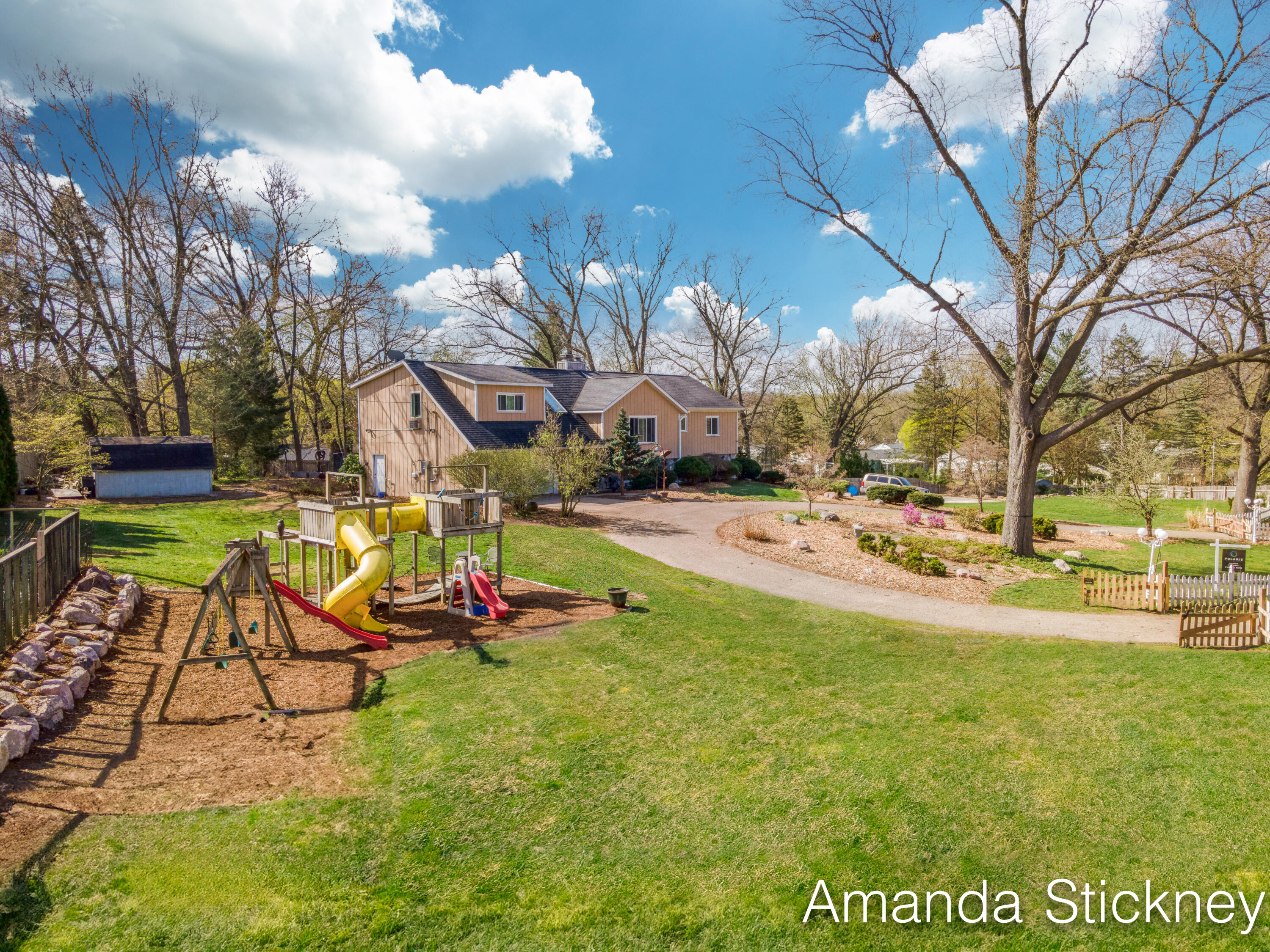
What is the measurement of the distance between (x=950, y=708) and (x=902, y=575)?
9425mm

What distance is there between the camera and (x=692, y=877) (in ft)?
16.2

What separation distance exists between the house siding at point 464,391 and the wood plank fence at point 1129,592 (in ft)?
74.9

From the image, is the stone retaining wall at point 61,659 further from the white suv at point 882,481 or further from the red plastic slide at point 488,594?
the white suv at point 882,481

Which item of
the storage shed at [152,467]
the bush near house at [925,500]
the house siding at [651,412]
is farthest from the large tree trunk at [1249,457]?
the storage shed at [152,467]

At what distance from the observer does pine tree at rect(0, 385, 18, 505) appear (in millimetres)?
14664

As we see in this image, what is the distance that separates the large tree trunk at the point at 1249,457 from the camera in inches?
1008

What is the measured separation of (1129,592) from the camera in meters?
14.3

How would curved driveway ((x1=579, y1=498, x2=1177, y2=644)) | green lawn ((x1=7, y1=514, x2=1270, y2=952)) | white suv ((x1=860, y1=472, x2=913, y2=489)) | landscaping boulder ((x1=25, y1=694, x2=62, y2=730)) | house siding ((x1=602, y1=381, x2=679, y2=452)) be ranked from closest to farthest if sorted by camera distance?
green lawn ((x1=7, y1=514, x2=1270, y2=952)), landscaping boulder ((x1=25, y1=694, x2=62, y2=730)), curved driveway ((x1=579, y1=498, x2=1177, y2=644)), house siding ((x1=602, y1=381, x2=679, y2=452)), white suv ((x1=860, y1=472, x2=913, y2=489))

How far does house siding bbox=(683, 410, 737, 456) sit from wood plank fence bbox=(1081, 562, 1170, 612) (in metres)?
25.6

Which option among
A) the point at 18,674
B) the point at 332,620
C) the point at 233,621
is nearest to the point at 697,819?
the point at 233,621

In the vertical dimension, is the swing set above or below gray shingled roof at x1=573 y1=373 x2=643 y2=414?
below

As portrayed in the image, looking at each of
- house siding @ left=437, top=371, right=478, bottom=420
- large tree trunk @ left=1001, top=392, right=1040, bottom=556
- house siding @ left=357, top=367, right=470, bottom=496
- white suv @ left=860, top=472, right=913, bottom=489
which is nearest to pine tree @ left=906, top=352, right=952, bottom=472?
white suv @ left=860, top=472, right=913, bottom=489

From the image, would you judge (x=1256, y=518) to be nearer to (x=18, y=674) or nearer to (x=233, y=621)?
(x=233, y=621)

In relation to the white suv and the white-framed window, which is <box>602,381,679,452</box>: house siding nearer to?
the white-framed window
